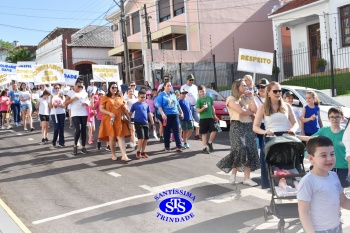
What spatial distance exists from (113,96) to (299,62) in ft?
54.8

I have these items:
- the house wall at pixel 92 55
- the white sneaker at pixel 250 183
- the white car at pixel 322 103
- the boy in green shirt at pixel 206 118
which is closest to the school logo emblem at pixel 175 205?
the white sneaker at pixel 250 183

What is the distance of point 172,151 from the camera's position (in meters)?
11.1

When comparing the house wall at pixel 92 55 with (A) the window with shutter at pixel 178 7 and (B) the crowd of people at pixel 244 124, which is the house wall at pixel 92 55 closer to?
(A) the window with shutter at pixel 178 7

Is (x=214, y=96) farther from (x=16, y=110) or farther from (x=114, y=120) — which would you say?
(x=16, y=110)

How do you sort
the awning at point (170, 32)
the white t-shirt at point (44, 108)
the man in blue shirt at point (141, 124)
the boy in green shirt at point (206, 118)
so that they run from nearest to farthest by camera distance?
1. the man in blue shirt at point (141, 124)
2. the boy in green shirt at point (206, 118)
3. the white t-shirt at point (44, 108)
4. the awning at point (170, 32)

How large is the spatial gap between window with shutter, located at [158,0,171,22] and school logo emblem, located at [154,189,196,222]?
26876mm

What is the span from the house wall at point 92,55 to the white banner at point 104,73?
90.5 feet

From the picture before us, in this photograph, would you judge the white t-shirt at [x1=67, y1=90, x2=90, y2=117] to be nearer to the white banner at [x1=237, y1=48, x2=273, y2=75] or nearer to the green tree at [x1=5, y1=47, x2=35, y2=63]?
the white banner at [x1=237, y1=48, x2=273, y2=75]

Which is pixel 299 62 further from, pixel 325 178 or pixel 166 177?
pixel 325 178

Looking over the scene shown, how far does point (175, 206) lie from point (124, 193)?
1060 millimetres

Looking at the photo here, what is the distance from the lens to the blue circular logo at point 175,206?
6223 millimetres

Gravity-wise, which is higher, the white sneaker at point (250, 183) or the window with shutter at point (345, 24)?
the window with shutter at point (345, 24)

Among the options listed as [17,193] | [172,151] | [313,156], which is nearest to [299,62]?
[172,151]

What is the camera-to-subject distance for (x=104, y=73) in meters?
16.0
